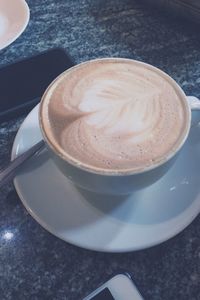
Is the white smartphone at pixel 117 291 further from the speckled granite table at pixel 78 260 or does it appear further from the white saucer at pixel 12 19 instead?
the white saucer at pixel 12 19

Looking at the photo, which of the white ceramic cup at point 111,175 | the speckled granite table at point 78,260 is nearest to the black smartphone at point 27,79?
the speckled granite table at point 78,260

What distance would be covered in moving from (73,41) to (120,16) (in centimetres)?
11

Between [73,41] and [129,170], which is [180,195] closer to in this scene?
[129,170]

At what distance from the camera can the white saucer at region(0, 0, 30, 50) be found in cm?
67

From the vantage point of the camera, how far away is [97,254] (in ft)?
1.46

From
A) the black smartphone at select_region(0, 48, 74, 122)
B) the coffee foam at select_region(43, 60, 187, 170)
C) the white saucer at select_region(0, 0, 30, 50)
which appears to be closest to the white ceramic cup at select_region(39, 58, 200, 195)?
the coffee foam at select_region(43, 60, 187, 170)

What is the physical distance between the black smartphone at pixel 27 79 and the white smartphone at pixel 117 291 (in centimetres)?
27

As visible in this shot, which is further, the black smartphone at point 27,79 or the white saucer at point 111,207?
the black smartphone at point 27,79

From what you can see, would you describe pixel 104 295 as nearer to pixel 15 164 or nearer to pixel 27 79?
pixel 15 164

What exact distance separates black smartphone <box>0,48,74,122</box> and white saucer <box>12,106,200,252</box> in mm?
79

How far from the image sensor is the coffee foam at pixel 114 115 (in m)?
0.42

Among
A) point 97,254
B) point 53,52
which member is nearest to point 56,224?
point 97,254

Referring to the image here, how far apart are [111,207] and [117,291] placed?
0.10 m

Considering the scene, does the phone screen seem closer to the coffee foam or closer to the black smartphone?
the coffee foam
